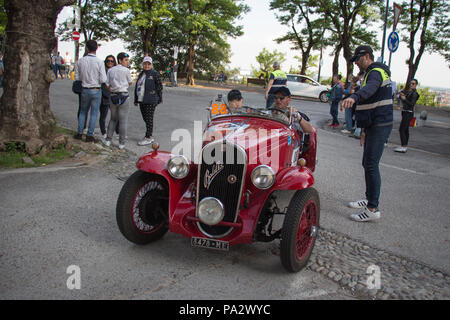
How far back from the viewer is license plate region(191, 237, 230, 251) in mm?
3279

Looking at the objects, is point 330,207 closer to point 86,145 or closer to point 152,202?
point 152,202

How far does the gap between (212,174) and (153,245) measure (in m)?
1.03

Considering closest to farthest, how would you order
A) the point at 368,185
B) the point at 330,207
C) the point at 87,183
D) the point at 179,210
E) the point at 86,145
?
the point at 179,210, the point at 368,185, the point at 330,207, the point at 87,183, the point at 86,145

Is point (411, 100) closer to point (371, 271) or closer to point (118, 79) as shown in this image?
point (118, 79)

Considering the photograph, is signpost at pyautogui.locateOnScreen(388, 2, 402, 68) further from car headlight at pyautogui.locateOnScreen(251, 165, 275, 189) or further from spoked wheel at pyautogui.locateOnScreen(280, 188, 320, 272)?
car headlight at pyautogui.locateOnScreen(251, 165, 275, 189)

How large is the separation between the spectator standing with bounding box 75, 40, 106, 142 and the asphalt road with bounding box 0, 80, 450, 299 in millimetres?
1605

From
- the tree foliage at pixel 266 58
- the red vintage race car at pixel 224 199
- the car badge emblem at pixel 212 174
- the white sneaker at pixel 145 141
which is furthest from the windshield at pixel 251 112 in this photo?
the tree foliage at pixel 266 58

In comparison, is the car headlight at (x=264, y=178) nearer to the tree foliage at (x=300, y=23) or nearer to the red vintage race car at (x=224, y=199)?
the red vintage race car at (x=224, y=199)

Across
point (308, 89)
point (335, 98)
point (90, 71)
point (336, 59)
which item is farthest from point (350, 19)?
point (90, 71)

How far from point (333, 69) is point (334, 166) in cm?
2987

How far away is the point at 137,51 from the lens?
39.0 meters

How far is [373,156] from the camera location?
4750 millimetres

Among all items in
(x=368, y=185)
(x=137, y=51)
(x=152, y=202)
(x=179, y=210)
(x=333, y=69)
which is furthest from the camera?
(x=137, y=51)

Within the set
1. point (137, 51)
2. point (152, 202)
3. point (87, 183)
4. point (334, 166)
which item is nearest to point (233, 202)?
point (152, 202)
